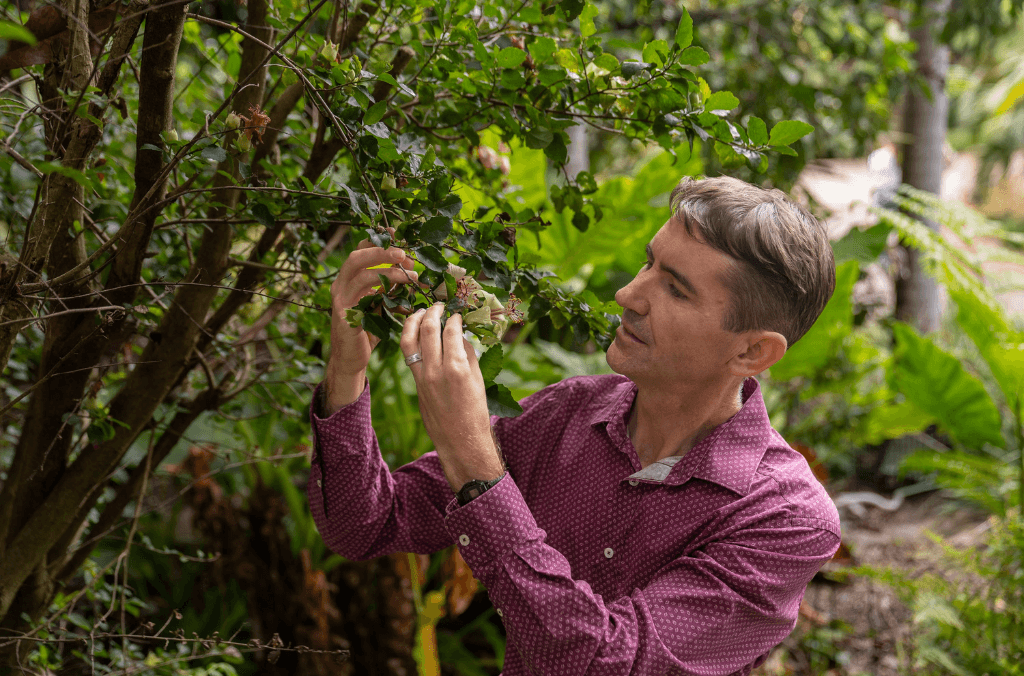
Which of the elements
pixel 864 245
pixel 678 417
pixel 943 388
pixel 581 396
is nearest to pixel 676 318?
pixel 678 417

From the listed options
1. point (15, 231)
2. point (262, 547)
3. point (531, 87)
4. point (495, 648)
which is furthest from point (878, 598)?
point (15, 231)

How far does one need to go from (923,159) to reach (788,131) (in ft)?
14.0

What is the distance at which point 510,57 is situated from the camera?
1.02 meters

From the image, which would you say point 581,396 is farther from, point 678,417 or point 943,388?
point 943,388

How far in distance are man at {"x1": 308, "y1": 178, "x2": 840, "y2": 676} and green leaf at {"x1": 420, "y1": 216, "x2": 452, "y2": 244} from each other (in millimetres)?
101

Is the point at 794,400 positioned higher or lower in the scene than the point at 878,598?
higher

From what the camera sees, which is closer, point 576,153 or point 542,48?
point 542,48

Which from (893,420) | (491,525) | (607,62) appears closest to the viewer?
(491,525)

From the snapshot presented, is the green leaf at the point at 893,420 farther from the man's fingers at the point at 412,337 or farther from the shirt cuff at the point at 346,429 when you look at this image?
the man's fingers at the point at 412,337

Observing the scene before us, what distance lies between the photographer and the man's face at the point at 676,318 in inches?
45.6

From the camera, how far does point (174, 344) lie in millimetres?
1233

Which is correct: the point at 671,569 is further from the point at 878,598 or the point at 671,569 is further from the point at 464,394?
the point at 878,598

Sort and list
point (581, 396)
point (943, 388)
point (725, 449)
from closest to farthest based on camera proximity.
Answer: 1. point (725, 449)
2. point (581, 396)
3. point (943, 388)

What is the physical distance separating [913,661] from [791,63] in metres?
2.51
